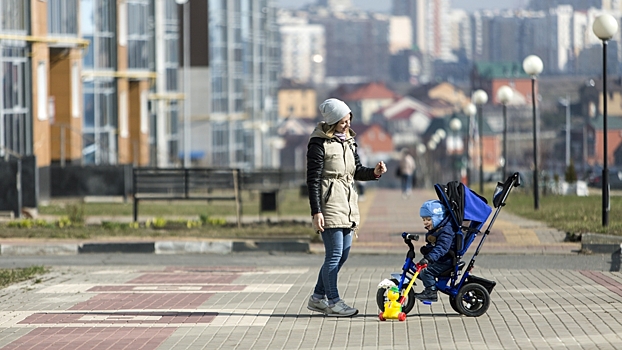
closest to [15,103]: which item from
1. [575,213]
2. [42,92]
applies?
[42,92]

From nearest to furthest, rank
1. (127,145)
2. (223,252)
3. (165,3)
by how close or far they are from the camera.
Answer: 1. (223,252)
2. (127,145)
3. (165,3)

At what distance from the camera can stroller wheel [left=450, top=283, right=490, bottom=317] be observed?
922 cm

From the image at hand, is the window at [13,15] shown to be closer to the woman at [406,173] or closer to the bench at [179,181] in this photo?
the bench at [179,181]

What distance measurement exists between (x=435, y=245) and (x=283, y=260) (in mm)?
6321

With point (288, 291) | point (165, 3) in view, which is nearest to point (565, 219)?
point (288, 291)

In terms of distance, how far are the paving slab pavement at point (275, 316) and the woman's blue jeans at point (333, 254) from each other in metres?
0.22

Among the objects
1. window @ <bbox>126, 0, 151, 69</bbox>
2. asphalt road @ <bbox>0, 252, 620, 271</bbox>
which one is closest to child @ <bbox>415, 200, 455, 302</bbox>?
asphalt road @ <bbox>0, 252, 620, 271</bbox>

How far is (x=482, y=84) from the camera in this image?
494 ft

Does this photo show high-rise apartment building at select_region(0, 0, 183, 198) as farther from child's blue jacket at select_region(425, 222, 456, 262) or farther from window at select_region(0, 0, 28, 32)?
child's blue jacket at select_region(425, 222, 456, 262)

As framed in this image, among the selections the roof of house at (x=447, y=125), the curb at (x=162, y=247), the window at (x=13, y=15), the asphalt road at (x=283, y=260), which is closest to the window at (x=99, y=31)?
the window at (x=13, y=15)

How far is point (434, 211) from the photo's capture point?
29.9ft

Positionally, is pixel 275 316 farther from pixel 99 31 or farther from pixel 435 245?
pixel 99 31

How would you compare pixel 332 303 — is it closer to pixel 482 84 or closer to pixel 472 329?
pixel 472 329

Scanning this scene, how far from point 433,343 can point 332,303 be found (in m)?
1.40
